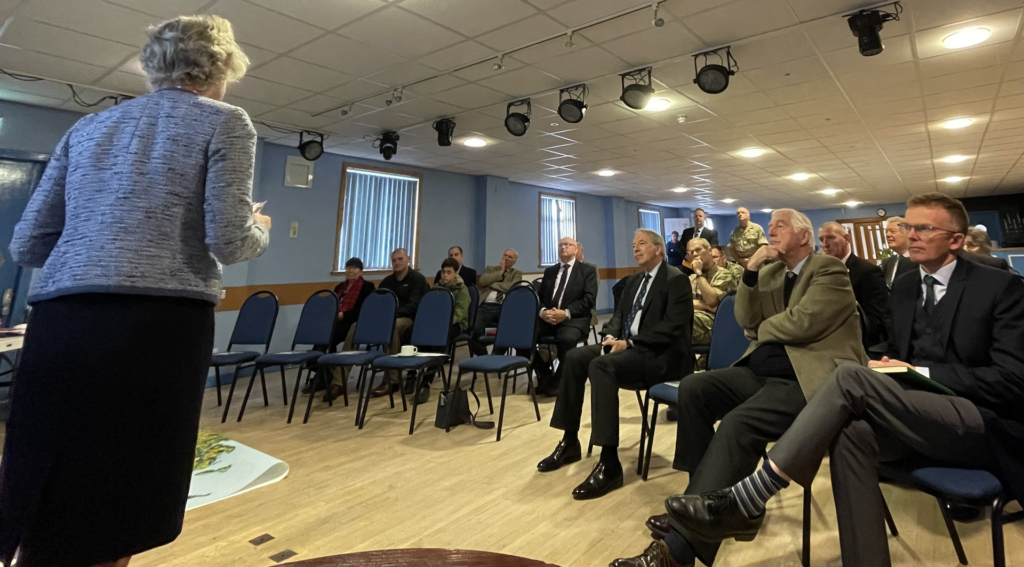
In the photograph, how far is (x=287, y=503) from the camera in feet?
7.17

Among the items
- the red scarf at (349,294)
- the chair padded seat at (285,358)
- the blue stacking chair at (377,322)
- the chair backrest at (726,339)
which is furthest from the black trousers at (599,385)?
the red scarf at (349,294)

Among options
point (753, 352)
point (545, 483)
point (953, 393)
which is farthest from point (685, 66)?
point (545, 483)

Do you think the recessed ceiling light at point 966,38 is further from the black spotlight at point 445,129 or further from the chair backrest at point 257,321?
the chair backrest at point 257,321

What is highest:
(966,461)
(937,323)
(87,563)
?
(937,323)

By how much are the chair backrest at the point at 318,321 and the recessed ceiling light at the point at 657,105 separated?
11.6 ft

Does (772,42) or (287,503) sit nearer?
(287,503)

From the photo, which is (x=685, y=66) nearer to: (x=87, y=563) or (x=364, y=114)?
(x=364, y=114)

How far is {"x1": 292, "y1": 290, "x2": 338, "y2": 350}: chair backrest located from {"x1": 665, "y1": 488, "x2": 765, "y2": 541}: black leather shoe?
3202 millimetres

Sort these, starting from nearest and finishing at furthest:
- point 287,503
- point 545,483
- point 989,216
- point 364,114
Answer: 1. point 287,503
2. point 545,483
3. point 364,114
4. point 989,216

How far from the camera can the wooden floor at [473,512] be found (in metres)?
1.75

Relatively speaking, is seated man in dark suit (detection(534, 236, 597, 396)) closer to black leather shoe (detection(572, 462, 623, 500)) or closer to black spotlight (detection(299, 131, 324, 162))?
black leather shoe (detection(572, 462, 623, 500))

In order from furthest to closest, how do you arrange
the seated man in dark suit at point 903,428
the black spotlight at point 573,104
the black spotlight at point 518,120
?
the black spotlight at point 518,120 < the black spotlight at point 573,104 < the seated man in dark suit at point 903,428

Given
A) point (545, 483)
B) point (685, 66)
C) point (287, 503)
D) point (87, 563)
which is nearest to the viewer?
point (87, 563)

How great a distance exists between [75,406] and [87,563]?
30cm
